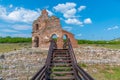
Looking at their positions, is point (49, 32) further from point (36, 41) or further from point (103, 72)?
point (103, 72)

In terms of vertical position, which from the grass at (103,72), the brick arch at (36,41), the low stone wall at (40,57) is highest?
the brick arch at (36,41)

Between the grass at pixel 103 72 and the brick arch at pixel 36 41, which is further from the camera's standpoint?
the brick arch at pixel 36 41

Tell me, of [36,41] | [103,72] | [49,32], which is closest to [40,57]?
[49,32]

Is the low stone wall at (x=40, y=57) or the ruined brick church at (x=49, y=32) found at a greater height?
the ruined brick church at (x=49, y=32)

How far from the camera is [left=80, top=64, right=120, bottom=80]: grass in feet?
65.7

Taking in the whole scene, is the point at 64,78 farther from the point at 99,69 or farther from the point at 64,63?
the point at 99,69

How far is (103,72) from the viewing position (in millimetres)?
22359

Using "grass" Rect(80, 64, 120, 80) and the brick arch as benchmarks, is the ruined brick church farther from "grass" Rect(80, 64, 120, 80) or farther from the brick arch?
"grass" Rect(80, 64, 120, 80)

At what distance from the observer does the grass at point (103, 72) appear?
20.0m

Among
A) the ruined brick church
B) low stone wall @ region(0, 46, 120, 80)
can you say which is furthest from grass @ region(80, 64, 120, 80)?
the ruined brick church

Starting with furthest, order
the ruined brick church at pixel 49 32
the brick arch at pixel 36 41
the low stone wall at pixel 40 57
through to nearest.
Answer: the brick arch at pixel 36 41
the ruined brick church at pixel 49 32
the low stone wall at pixel 40 57

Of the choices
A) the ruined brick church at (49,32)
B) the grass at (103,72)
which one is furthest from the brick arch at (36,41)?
the grass at (103,72)

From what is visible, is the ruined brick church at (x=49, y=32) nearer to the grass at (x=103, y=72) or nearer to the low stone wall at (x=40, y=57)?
the low stone wall at (x=40, y=57)

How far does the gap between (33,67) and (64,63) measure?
699 cm
